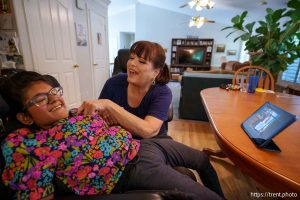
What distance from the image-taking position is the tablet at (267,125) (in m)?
0.63

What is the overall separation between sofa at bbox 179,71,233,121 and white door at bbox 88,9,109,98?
202 cm

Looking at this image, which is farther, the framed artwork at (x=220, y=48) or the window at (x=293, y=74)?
the framed artwork at (x=220, y=48)

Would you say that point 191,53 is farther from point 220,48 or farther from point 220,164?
point 220,164

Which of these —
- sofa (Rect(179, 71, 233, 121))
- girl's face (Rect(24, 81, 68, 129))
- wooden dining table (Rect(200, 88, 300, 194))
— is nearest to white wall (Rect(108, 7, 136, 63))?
sofa (Rect(179, 71, 233, 121))

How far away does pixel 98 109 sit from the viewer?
0.86 meters

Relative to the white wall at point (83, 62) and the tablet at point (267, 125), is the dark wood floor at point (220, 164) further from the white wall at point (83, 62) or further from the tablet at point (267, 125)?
the white wall at point (83, 62)

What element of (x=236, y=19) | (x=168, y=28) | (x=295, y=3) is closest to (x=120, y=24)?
(x=168, y=28)

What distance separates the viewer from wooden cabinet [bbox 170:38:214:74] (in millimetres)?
6992

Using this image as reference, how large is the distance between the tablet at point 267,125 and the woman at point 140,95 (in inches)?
18.2

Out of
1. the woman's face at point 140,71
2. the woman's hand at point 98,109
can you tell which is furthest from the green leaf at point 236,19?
the woman's hand at point 98,109

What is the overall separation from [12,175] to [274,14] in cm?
324

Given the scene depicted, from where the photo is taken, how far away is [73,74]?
2719 mm

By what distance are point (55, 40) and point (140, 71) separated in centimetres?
194

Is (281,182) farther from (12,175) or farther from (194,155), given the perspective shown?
(12,175)
